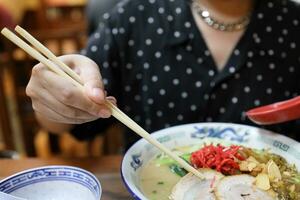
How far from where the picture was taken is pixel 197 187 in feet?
2.27

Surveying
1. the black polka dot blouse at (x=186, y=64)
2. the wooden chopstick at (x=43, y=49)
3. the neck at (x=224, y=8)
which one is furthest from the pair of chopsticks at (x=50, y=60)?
the neck at (x=224, y=8)

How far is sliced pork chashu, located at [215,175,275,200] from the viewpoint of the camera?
67 centimetres

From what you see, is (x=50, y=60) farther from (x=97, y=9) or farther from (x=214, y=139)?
(x=97, y=9)

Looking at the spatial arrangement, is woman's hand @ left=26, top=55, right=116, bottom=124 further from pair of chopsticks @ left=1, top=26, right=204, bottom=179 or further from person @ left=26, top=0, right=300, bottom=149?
person @ left=26, top=0, right=300, bottom=149

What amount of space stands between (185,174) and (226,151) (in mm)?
90

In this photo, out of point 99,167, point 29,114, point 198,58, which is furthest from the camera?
point 29,114

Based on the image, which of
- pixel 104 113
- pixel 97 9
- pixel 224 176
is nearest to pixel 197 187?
pixel 224 176

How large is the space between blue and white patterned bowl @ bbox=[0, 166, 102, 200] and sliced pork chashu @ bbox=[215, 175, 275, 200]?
0.22 metres

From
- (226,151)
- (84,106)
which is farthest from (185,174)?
(84,106)

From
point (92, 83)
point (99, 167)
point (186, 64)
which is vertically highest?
point (92, 83)

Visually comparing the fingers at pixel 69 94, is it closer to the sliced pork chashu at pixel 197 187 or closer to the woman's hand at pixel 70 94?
the woman's hand at pixel 70 94

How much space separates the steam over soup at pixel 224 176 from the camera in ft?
2.24

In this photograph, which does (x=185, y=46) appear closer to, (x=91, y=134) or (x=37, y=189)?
(x=91, y=134)

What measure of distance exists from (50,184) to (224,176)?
11.5 inches
